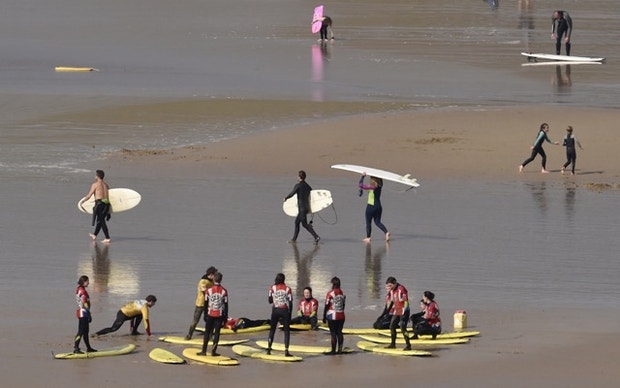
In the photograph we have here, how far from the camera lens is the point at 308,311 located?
18.4 meters

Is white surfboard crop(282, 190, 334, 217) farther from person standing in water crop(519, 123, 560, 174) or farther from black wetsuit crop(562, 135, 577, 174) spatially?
black wetsuit crop(562, 135, 577, 174)

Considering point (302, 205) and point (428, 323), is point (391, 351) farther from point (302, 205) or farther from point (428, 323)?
point (302, 205)

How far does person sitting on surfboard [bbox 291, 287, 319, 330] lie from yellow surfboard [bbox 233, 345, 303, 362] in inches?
47.3

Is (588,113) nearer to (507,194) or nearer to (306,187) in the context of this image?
(507,194)

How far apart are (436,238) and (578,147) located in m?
8.60

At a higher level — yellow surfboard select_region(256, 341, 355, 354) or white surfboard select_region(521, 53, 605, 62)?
white surfboard select_region(521, 53, 605, 62)

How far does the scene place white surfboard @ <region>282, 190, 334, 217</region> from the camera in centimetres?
2472

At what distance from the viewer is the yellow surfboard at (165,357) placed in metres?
16.5

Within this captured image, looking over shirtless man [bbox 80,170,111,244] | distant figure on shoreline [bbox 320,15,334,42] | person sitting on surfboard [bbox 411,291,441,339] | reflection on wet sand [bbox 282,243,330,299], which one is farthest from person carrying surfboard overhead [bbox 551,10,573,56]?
person sitting on surfboard [bbox 411,291,441,339]

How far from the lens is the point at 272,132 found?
112 feet

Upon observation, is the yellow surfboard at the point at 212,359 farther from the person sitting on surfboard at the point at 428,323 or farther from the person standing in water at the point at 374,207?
the person standing in water at the point at 374,207

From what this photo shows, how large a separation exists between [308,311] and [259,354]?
1.58 metres

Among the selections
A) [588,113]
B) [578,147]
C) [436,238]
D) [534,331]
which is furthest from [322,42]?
[534,331]

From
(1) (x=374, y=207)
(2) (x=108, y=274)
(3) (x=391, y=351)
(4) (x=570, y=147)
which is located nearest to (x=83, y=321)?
(3) (x=391, y=351)
